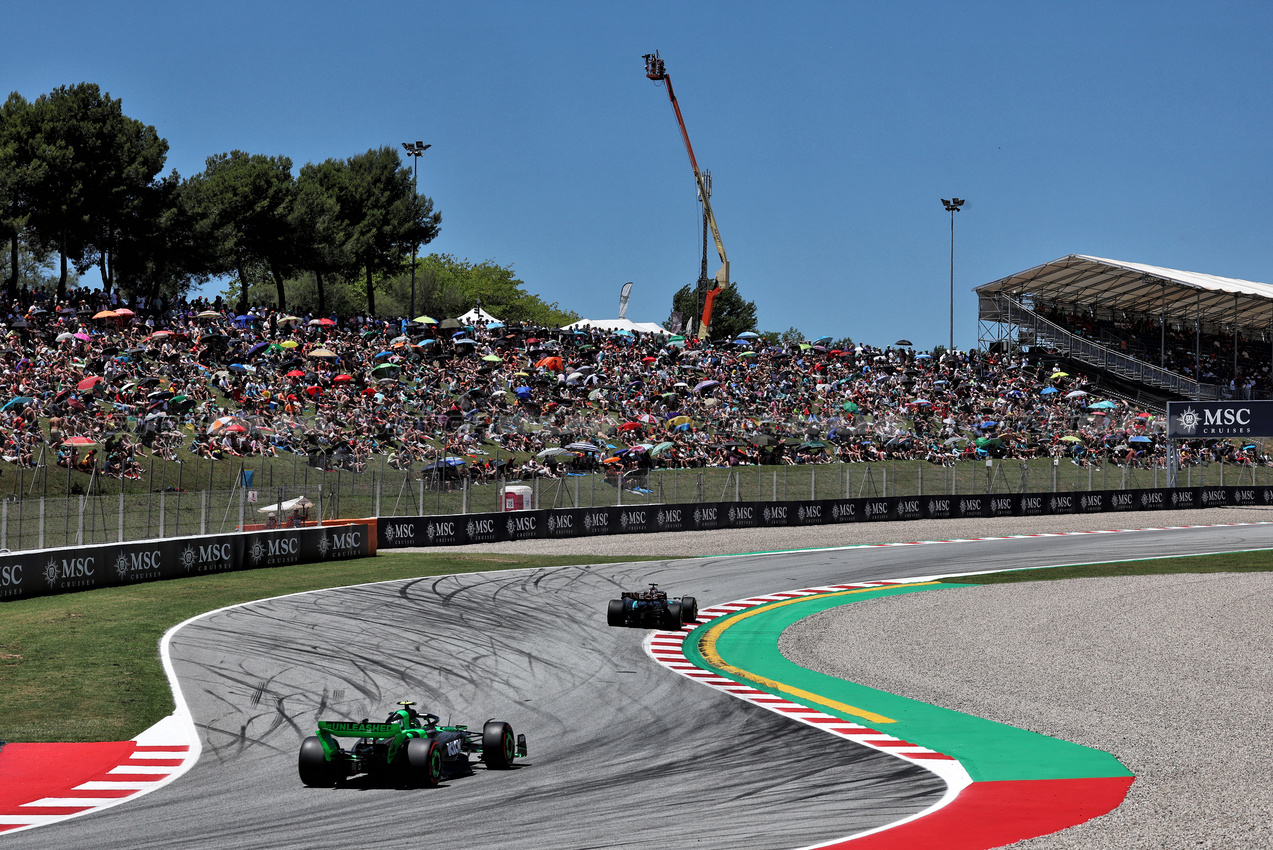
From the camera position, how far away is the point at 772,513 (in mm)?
42062

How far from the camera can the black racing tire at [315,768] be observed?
9555mm

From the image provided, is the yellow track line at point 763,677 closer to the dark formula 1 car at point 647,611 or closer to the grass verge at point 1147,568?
the dark formula 1 car at point 647,611

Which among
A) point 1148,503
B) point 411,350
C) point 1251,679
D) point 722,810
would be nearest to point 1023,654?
point 1251,679

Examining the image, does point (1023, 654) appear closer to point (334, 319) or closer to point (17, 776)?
point (17, 776)

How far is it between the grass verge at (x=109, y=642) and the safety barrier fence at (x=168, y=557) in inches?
16.6

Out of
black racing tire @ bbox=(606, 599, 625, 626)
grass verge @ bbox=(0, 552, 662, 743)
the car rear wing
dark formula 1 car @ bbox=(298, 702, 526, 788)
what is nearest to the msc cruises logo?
grass verge @ bbox=(0, 552, 662, 743)

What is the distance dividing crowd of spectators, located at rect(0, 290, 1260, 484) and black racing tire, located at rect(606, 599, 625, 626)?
16.4 metres

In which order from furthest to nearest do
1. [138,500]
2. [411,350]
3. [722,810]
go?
[411,350] → [138,500] → [722,810]

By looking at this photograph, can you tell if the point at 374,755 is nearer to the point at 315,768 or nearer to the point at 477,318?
the point at 315,768

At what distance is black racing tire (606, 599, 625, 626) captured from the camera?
19750 millimetres

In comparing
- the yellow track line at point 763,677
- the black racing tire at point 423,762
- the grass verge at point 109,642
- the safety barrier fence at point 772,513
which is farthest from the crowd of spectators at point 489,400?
the black racing tire at point 423,762

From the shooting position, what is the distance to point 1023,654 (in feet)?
55.9

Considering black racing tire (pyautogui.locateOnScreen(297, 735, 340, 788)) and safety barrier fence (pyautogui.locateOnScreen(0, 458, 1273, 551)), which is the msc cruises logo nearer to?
safety barrier fence (pyautogui.locateOnScreen(0, 458, 1273, 551))

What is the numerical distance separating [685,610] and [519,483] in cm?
1750
